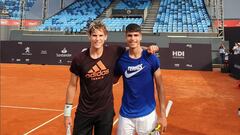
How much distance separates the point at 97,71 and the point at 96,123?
30.9 inches

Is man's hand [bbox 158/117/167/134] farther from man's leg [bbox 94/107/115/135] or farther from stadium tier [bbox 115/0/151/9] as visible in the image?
stadium tier [bbox 115/0/151/9]

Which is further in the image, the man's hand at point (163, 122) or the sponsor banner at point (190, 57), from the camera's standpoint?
the sponsor banner at point (190, 57)

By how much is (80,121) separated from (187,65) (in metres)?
23.4

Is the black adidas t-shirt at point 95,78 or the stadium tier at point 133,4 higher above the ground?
the stadium tier at point 133,4

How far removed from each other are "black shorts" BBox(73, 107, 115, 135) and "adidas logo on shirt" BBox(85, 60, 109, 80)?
1.74 feet

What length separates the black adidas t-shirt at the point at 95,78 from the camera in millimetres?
4168

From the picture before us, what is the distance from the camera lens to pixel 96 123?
4355mm

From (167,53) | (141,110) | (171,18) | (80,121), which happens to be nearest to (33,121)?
(80,121)

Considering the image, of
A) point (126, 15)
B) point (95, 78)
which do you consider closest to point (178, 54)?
point (126, 15)

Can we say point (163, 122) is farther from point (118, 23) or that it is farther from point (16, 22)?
point (16, 22)

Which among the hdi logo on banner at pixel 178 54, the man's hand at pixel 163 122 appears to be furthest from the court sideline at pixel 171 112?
the hdi logo on banner at pixel 178 54

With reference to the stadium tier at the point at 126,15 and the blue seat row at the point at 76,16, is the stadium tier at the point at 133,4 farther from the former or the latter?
the blue seat row at the point at 76,16

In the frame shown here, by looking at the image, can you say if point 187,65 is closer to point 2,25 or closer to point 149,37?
point 149,37

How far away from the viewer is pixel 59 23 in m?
39.1
